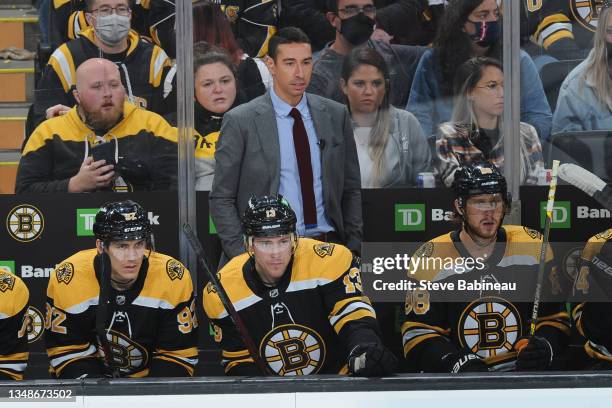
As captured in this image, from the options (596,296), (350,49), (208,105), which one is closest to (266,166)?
(208,105)

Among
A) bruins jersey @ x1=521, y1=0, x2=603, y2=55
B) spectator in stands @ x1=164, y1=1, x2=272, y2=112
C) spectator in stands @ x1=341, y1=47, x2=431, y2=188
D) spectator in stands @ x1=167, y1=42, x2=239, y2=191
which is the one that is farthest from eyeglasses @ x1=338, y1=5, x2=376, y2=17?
bruins jersey @ x1=521, y1=0, x2=603, y2=55

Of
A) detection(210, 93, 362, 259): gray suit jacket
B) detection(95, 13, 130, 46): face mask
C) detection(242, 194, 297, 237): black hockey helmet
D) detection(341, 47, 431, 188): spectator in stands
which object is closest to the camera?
detection(242, 194, 297, 237): black hockey helmet

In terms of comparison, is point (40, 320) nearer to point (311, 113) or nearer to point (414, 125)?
point (311, 113)

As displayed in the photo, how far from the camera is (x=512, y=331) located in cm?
470

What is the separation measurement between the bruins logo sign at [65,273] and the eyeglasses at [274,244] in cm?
71

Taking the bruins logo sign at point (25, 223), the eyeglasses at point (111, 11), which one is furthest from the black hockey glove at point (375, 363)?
the eyeglasses at point (111, 11)

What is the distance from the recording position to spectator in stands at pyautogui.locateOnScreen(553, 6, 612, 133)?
5.03 m

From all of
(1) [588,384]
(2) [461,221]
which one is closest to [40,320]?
(2) [461,221]

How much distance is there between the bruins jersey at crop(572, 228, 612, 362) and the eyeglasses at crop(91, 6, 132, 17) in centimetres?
199

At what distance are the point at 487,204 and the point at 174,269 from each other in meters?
1.19

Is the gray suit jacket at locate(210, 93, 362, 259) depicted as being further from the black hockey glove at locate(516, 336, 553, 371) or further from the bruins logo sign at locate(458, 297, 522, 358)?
the black hockey glove at locate(516, 336, 553, 371)

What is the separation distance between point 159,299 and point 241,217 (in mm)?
459

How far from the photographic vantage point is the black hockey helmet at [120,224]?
450 cm

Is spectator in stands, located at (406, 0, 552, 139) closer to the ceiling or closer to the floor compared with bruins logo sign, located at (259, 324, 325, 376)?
closer to the ceiling
